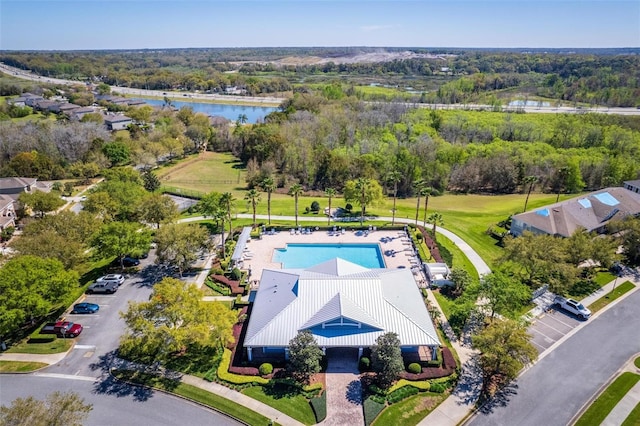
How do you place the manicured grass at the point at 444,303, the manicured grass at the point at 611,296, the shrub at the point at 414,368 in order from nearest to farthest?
1. the shrub at the point at 414,368
2. the manicured grass at the point at 444,303
3. the manicured grass at the point at 611,296

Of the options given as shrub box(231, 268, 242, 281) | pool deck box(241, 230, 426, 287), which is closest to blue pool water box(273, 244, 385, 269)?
pool deck box(241, 230, 426, 287)

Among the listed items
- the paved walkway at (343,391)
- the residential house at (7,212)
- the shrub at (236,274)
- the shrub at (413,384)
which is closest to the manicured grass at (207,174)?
the residential house at (7,212)

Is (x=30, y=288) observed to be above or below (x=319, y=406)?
above

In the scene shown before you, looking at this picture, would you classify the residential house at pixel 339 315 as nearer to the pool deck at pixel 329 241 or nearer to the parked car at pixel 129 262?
the pool deck at pixel 329 241

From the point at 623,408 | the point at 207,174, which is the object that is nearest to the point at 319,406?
the point at 623,408

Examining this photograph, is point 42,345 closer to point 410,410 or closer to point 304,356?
point 304,356

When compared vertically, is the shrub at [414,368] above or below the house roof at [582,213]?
below

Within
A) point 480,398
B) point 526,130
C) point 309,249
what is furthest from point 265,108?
point 480,398
